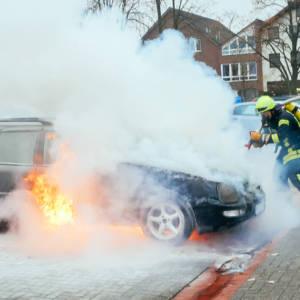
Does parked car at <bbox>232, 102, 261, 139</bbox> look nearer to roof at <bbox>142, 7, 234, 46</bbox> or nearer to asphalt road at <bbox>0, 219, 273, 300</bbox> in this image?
asphalt road at <bbox>0, 219, 273, 300</bbox>

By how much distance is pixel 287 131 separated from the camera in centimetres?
698

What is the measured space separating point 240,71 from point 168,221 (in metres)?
38.4

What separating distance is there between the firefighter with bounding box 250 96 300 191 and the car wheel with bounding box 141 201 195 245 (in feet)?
5.39

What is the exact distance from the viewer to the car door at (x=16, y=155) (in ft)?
23.3

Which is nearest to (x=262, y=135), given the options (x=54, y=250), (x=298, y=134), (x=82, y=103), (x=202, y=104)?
(x=298, y=134)

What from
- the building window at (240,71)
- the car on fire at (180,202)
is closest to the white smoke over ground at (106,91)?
the car on fire at (180,202)

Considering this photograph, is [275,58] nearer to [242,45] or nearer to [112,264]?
[242,45]

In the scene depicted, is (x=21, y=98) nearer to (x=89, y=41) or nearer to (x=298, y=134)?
(x=89, y=41)

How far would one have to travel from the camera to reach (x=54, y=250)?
636cm

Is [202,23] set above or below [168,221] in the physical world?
above

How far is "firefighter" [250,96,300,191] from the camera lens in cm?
698

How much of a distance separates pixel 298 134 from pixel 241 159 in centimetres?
85

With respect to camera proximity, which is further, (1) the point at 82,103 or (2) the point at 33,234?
(2) the point at 33,234

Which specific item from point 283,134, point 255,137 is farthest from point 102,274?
point 283,134
